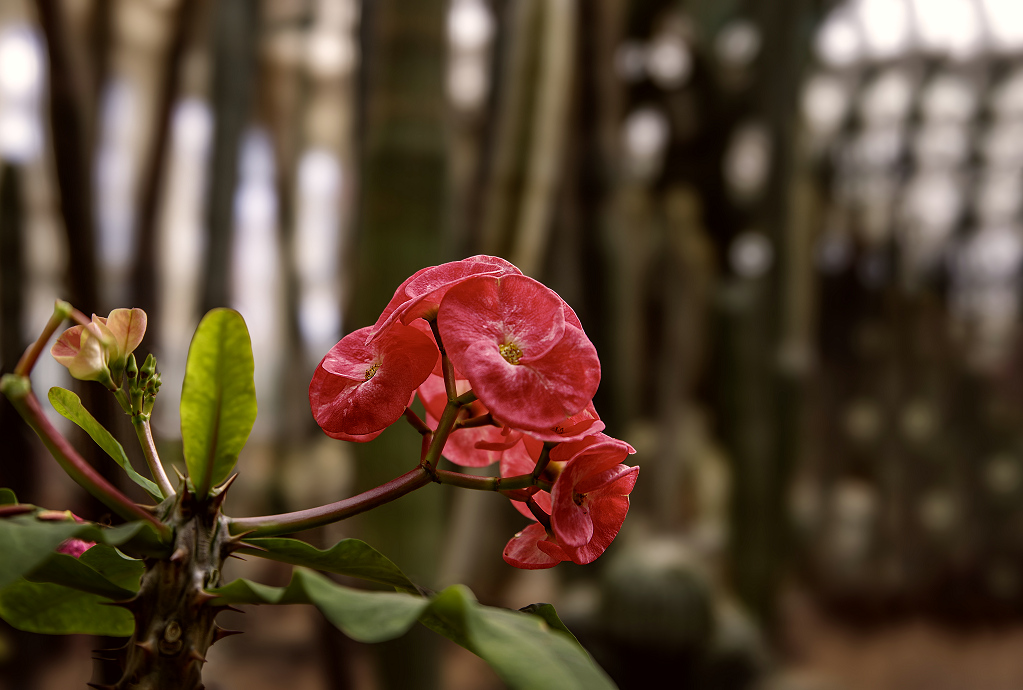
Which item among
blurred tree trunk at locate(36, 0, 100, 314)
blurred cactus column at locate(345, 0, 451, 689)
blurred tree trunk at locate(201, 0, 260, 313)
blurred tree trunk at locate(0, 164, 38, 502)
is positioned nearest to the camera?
blurred tree trunk at locate(36, 0, 100, 314)

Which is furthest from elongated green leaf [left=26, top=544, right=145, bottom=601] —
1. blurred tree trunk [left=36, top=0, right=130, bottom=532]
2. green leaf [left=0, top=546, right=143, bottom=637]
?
blurred tree trunk [left=36, top=0, right=130, bottom=532]

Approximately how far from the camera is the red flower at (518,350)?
0.18 meters

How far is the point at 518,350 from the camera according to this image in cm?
19

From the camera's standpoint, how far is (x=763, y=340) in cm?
151

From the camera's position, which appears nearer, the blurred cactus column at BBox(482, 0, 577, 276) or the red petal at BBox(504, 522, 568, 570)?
the red petal at BBox(504, 522, 568, 570)

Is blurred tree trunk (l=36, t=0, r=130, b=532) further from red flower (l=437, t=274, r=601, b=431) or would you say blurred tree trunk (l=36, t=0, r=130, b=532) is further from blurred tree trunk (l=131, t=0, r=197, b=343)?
blurred tree trunk (l=131, t=0, r=197, b=343)

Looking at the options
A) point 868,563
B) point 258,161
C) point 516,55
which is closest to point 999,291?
point 868,563

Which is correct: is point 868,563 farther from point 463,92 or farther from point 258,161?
point 258,161

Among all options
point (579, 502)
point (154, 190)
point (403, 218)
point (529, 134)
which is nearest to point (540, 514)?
point (579, 502)

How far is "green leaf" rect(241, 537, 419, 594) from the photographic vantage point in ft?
0.61

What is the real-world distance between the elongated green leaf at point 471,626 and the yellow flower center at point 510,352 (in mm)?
63

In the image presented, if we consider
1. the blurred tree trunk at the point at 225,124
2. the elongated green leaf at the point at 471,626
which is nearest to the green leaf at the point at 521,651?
the elongated green leaf at the point at 471,626

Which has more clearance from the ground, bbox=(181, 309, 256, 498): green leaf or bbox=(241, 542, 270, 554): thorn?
bbox=(181, 309, 256, 498): green leaf

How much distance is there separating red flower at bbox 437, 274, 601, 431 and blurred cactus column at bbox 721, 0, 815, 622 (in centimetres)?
137
